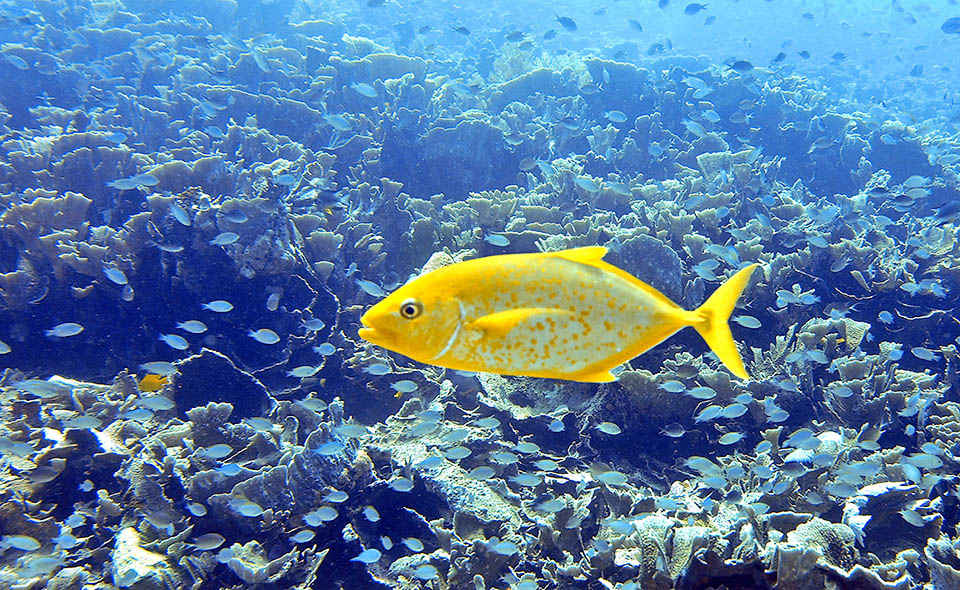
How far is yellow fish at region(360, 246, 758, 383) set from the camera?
123 centimetres

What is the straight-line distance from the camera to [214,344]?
19.2 feet

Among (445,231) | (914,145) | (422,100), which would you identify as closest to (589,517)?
(445,231)

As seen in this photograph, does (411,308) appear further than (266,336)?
No

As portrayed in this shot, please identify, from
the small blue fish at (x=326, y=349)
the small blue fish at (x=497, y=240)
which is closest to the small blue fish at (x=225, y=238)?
the small blue fish at (x=326, y=349)

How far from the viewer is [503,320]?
122cm

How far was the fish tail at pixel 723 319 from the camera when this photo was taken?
4.58 feet

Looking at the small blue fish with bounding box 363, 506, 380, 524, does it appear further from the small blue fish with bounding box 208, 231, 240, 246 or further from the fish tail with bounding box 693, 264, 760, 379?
the small blue fish with bounding box 208, 231, 240, 246

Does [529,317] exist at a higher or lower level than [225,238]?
higher

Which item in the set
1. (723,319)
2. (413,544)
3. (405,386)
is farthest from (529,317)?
(405,386)

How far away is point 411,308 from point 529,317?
306mm

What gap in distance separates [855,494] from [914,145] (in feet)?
40.7

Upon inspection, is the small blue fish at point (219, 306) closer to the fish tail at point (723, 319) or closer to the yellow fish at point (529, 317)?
the yellow fish at point (529, 317)

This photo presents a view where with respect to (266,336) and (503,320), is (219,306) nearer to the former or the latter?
(266,336)

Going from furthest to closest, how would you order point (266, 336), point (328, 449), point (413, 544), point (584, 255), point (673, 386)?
point (266, 336) < point (673, 386) < point (328, 449) < point (413, 544) < point (584, 255)
